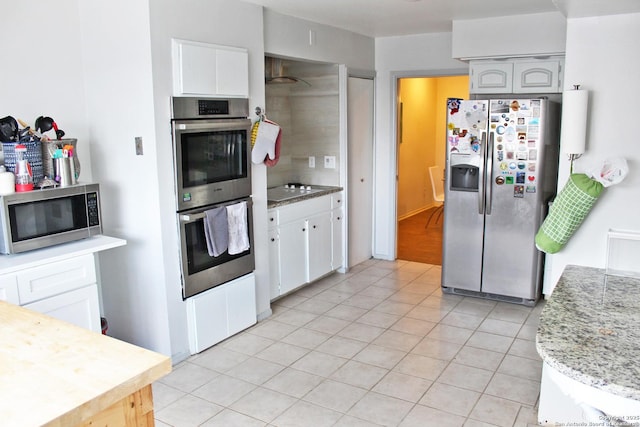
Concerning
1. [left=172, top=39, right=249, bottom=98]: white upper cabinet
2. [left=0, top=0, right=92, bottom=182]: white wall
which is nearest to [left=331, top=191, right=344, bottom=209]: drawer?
[left=172, top=39, right=249, bottom=98]: white upper cabinet

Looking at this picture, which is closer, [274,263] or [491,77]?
[274,263]

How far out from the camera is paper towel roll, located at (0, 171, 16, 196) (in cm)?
277

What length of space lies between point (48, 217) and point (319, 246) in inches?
103

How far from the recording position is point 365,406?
3.00 metres

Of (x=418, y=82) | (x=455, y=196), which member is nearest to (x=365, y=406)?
(x=455, y=196)

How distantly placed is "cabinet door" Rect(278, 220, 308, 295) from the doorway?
222 centimetres

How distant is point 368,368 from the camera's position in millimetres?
3461

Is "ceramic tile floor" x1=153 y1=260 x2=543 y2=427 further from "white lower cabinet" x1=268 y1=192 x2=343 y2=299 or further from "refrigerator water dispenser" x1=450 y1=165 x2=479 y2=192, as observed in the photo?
"refrigerator water dispenser" x1=450 y1=165 x2=479 y2=192

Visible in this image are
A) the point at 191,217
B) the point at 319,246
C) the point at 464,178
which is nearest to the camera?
the point at 191,217

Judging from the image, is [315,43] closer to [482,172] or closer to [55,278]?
→ [482,172]

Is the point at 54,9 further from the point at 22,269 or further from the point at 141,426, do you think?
the point at 141,426

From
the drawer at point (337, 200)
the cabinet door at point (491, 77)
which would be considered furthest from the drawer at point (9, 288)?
the cabinet door at point (491, 77)

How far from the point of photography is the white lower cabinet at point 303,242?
450cm

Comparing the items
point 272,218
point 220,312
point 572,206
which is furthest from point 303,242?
point 572,206
